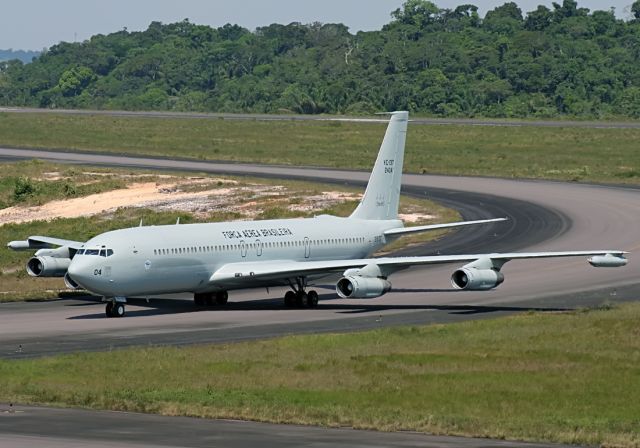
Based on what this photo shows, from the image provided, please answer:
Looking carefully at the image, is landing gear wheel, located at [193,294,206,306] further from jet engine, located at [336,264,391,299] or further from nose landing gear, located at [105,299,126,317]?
jet engine, located at [336,264,391,299]

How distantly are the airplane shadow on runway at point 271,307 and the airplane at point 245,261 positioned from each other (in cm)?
80

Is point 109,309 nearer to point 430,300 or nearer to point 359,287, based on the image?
point 359,287

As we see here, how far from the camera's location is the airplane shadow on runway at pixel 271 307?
62156 mm

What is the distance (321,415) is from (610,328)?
65.0 feet

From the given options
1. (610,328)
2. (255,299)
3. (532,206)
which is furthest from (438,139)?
(610,328)

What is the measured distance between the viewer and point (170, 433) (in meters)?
34.4

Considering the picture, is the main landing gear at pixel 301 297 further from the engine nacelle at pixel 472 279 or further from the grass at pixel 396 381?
the grass at pixel 396 381

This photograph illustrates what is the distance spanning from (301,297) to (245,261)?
305 cm

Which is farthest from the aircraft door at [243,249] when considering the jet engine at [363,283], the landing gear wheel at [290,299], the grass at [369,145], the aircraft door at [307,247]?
the grass at [369,145]

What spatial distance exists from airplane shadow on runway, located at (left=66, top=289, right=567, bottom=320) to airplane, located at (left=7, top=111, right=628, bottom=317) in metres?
0.80

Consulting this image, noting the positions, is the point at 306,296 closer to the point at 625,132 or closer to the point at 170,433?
the point at 170,433

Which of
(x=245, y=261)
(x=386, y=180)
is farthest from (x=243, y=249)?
(x=386, y=180)

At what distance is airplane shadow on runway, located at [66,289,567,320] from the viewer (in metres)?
62.2

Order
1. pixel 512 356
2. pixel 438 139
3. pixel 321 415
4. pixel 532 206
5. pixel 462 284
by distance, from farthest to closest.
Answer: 1. pixel 438 139
2. pixel 532 206
3. pixel 462 284
4. pixel 512 356
5. pixel 321 415
